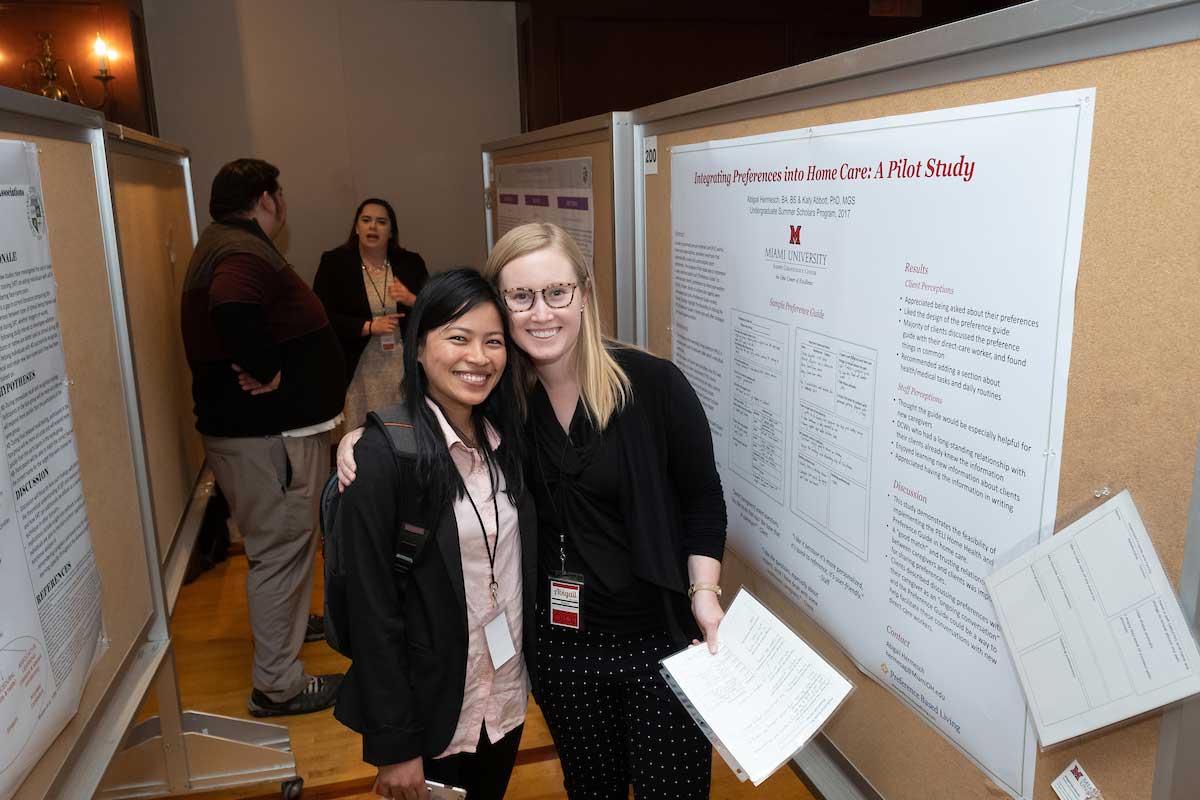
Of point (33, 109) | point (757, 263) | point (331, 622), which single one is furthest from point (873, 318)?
point (33, 109)

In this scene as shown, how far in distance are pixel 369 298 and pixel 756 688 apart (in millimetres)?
3507

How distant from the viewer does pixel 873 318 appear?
1219 mm

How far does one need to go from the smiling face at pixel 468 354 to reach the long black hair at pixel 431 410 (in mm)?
12

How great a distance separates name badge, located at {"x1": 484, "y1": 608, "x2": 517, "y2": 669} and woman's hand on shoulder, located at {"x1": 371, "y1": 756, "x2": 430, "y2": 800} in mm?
213

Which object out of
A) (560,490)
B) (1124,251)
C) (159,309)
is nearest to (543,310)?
(560,490)

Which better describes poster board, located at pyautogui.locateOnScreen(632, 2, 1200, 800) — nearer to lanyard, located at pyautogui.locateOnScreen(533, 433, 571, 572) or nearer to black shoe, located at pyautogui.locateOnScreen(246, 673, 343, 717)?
lanyard, located at pyautogui.locateOnScreen(533, 433, 571, 572)

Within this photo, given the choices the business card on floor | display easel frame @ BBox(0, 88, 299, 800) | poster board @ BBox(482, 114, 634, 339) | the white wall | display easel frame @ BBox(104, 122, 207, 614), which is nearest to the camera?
the business card on floor

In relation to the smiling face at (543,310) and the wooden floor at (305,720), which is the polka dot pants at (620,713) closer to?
the smiling face at (543,310)

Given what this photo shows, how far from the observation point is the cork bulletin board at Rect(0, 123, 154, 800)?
146 cm

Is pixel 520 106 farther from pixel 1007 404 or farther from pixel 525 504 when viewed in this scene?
pixel 1007 404

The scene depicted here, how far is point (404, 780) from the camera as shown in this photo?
60.6 inches

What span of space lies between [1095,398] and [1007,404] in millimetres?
113

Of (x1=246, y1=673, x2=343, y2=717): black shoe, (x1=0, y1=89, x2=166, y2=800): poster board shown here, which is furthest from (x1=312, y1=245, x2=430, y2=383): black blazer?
(x1=0, y1=89, x2=166, y2=800): poster board

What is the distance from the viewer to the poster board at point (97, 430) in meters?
1.41
